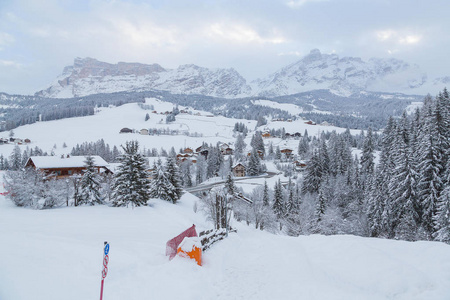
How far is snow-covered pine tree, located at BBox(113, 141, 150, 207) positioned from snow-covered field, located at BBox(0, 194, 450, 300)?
17628 mm

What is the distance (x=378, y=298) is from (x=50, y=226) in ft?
66.0

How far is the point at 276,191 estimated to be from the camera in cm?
5222

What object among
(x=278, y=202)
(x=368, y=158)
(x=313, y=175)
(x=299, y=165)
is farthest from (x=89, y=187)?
(x=299, y=165)

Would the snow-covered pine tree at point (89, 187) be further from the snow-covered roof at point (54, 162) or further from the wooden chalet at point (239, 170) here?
the wooden chalet at point (239, 170)

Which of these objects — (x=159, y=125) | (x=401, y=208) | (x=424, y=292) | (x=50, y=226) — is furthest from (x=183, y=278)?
(x=159, y=125)

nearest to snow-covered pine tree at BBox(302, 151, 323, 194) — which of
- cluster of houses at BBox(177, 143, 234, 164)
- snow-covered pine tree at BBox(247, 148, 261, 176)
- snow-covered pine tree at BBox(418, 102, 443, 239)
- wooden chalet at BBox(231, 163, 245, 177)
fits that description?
snow-covered pine tree at BBox(247, 148, 261, 176)

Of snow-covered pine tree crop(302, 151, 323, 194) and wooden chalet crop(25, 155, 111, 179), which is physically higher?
wooden chalet crop(25, 155, 111, 179)

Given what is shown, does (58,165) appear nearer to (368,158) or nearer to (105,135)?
(368,158)

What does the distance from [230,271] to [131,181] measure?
24.0m

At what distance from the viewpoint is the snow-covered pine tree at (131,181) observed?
31.5 metres

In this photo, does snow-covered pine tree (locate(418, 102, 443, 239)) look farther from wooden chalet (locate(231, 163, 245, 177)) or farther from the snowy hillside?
the snowy hillside

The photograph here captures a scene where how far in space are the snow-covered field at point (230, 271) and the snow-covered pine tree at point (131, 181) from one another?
17.6 meters

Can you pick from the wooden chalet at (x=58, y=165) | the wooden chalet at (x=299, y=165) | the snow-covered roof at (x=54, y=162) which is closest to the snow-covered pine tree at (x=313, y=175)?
the wooden chalet at (x=299, y=165)

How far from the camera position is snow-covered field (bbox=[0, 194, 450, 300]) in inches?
323
